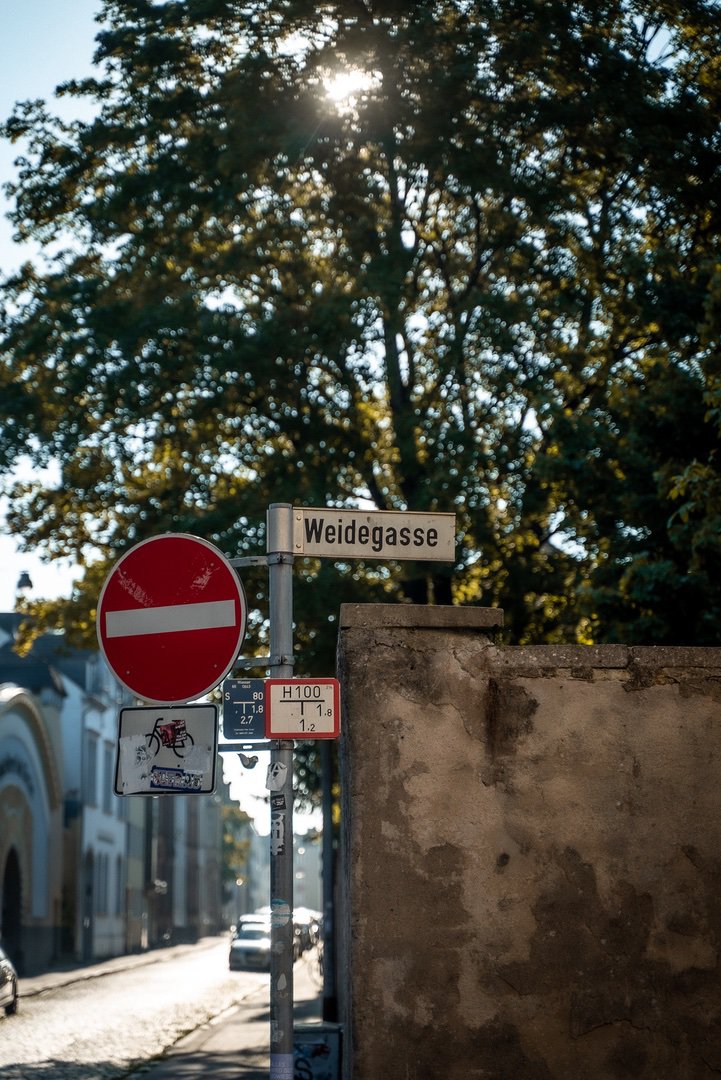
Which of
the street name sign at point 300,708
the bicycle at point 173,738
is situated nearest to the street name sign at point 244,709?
the street name sign at point 300,708

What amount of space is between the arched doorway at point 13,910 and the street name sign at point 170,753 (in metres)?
35.2

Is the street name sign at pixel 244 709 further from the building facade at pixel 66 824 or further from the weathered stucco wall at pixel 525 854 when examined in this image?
the building facade at pixel 66 824

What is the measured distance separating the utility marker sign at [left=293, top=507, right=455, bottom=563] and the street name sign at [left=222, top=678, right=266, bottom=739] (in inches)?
22.8

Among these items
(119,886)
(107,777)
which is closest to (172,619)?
(107,777)

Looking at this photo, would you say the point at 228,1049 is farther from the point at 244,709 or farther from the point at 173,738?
the point at 173,738

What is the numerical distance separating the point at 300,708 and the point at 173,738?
48cm

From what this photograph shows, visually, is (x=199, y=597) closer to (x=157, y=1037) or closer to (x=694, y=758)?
(x=694, y=758)

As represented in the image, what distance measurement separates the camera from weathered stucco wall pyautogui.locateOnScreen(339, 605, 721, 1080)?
5715mm

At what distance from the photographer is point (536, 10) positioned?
757 inches

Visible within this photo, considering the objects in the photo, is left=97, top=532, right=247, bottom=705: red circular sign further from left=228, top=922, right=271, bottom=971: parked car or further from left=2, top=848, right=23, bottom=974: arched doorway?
left=228, top=922, right=271, bottom=971: parked car

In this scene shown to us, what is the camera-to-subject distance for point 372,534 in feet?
18.3

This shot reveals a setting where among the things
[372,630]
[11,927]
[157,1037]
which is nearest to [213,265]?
[157,1037]

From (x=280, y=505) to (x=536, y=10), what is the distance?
15.7m

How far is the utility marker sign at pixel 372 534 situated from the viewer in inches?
217
